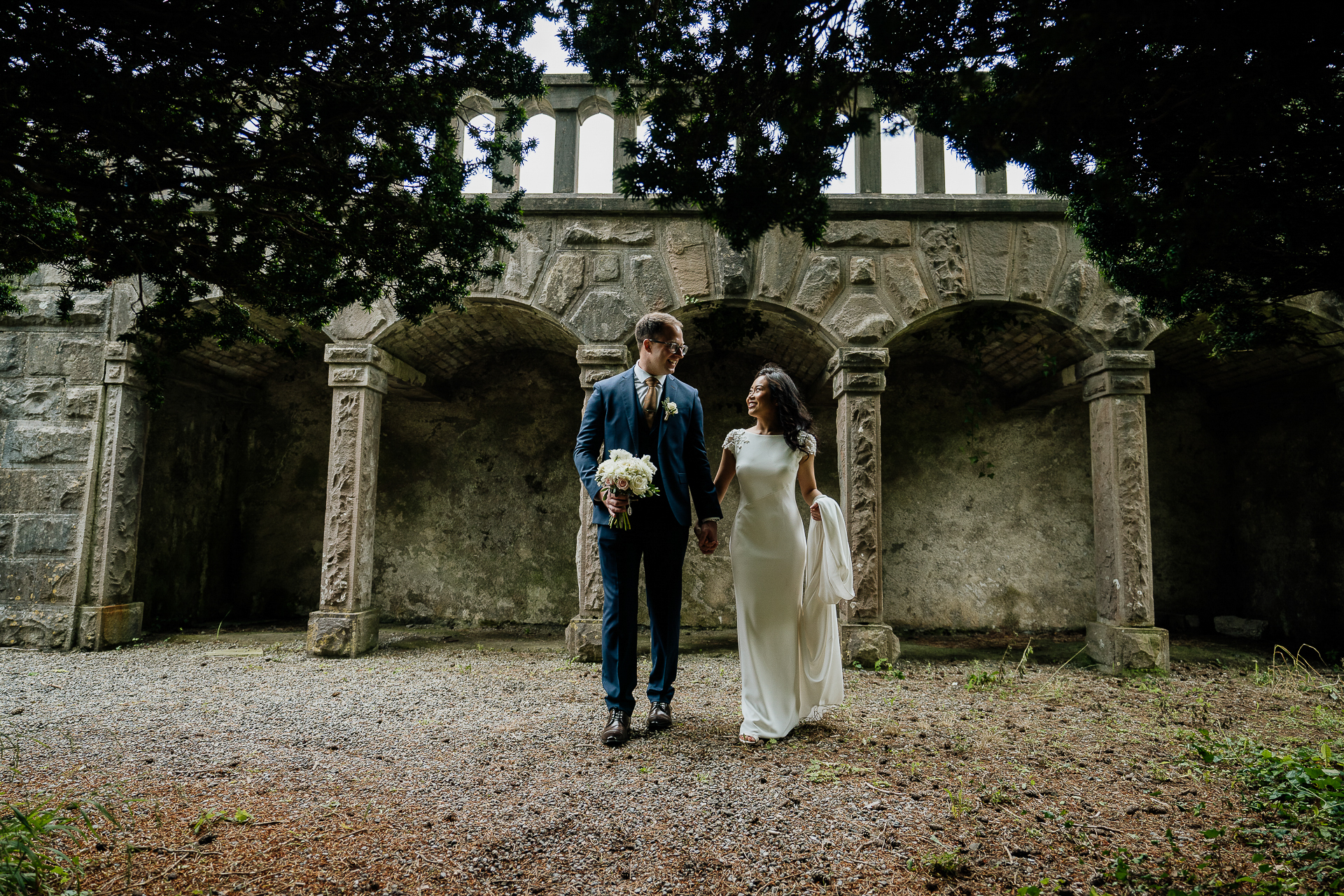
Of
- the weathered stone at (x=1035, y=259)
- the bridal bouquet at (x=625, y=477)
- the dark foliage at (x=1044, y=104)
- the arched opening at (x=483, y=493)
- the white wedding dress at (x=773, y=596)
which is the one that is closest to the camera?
the dark foliage at (x=1044, y=104)

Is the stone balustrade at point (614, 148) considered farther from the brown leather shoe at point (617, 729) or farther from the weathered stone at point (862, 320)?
the brown leather shoe at point (617, 729)

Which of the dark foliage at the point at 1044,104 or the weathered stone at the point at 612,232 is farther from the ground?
the weathered stone at the point at 612,232

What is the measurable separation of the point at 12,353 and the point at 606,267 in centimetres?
489

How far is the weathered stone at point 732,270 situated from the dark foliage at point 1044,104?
10.3ft

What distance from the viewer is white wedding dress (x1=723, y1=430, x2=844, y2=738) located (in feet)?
10.8

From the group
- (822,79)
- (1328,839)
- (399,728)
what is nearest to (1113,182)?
(822,79)

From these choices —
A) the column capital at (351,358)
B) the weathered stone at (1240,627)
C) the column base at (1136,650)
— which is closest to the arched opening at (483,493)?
the column capital at (351,358)

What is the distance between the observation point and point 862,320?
18.2 ft

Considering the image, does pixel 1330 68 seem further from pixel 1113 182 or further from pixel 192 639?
pixel 192 639

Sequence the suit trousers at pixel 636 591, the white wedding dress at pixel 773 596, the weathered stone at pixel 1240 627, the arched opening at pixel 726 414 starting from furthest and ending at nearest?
the arched opening at pixel 726 414 < the weathered stone at pixel 1240 627 < the white wedding dress at pixel 773 596 < the suit trousers at pixel 636 591

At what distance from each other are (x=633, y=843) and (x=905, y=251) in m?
4.85

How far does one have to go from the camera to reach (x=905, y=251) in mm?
5605

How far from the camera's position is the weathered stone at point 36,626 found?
215 inches

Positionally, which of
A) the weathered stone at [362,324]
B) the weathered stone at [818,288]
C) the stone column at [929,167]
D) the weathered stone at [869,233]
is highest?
the stone column at [929,167]
